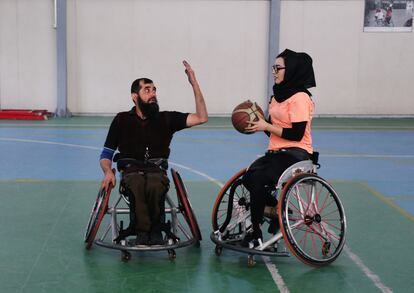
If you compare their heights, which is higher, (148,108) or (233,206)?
(148,108)

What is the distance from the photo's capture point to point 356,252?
5258mm

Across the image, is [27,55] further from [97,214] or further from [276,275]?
[276,275]

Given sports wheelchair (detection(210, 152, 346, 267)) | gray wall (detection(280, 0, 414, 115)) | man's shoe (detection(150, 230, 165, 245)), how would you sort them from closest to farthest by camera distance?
sports wheelchair (detection(210, 152, 346, 267)) → man's shoe (detection(150, 230, 165, 245)) → gray wall (detection(280, 0, 414, 115))

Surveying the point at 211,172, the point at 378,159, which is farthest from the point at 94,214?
the point at 378,159

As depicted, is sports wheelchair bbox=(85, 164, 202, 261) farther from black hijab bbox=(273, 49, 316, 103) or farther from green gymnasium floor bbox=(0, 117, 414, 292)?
black hijab bbox=(273, 49, 316, 103)

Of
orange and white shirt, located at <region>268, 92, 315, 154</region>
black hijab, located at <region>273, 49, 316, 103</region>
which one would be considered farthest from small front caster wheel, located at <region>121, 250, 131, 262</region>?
black hijab, located at <region>273, 49, 316, 103</region>

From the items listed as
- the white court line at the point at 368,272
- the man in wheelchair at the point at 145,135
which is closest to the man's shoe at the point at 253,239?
the man in wheelchair at the point at 145,135

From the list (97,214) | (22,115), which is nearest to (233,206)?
(97,214)

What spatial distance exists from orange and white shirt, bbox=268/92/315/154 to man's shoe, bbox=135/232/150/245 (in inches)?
47.4

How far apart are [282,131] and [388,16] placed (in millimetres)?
11595

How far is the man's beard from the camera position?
5258mm

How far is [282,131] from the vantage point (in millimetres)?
4969

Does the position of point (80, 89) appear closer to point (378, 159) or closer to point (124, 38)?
point (124, 38)

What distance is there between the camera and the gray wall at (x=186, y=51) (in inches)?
602
